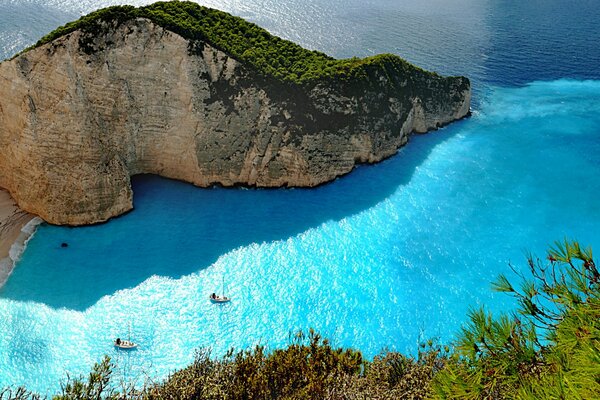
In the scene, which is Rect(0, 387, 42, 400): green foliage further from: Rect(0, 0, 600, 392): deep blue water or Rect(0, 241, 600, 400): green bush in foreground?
Rect(0, 241, 600, 400): green bush in foreground

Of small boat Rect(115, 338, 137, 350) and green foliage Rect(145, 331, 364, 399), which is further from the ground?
green foliage Rect(145, 331, 364, 399)

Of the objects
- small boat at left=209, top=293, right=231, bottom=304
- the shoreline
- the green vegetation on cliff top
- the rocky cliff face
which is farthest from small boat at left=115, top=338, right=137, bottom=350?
the green vegetation on cliff top

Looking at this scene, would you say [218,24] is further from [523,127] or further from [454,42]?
[454,42]

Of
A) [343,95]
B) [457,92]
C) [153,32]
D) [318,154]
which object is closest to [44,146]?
[153,32]

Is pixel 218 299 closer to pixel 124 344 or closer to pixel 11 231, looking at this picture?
pixel 124 344

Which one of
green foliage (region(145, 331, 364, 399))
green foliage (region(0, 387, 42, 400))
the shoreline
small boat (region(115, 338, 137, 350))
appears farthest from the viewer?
the shoreline

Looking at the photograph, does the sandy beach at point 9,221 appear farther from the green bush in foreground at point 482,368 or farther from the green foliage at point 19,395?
the green bush in foreground at point 482,368

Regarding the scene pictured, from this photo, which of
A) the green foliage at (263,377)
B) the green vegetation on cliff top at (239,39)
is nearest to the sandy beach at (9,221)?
the green vegetation on cliff top at (239,39)

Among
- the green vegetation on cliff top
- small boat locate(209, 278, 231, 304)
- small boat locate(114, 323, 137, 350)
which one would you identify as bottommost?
small boat locate(114, 323, 137, 350)
